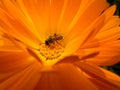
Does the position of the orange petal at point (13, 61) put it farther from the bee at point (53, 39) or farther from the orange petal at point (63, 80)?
the bee at point (53, 39)

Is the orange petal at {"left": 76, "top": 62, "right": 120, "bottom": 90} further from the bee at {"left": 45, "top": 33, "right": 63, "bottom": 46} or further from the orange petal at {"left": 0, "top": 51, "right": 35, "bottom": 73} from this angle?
the bee at {"left": 45, "top": 33, "right": 63, "bottom": 46}

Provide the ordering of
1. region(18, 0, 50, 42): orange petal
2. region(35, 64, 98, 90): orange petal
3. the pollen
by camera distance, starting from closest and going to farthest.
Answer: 1. region(35, 64, 98, 90): orange petal
2. region(18, 0, 50, 42): orange petal
3. the pollen

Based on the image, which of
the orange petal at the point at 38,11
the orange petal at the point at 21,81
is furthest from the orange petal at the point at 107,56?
the orange petal at the point at 38,11

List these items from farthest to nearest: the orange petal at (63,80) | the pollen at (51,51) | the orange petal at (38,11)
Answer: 1. the pollen at (51,51)
2. the orange petal at (38,11)
3. the orange petal at (63,80)

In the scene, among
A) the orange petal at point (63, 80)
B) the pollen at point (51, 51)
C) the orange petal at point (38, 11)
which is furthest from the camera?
the pollen at point (51, 51)

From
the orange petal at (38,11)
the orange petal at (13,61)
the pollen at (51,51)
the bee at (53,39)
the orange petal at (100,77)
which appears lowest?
the orange petal at (100,77)

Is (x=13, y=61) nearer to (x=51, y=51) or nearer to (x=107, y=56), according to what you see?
(x=107, y=56)

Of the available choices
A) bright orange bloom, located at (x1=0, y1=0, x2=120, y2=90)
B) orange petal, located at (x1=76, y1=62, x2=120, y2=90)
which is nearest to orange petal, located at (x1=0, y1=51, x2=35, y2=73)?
bright orange bloom, located at (x1=0, y1=0, x2=120, y2=90)
